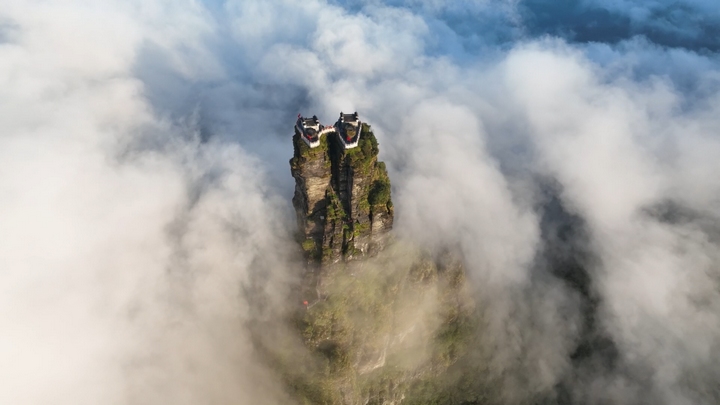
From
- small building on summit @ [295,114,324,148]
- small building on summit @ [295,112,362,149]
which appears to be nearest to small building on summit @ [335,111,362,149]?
small building on summit @ [295,112,362,149]

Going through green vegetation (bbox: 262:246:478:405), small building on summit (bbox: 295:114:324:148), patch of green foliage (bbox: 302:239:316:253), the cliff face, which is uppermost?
small building on summit (bbox: 295:114:324:148)

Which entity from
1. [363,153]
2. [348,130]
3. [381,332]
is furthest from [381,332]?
[348,130]

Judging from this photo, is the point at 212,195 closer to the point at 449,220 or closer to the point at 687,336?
the point at 449,220

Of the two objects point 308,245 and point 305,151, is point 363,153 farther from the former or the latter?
point 308,245

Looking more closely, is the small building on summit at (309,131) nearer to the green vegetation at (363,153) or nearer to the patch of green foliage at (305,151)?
the patch of green foliage at (305,151)

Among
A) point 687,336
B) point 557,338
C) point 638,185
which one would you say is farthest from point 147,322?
point 638,185

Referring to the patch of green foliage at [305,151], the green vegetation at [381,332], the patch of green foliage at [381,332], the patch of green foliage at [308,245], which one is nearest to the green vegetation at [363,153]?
the patch of green foliage at [305,151]

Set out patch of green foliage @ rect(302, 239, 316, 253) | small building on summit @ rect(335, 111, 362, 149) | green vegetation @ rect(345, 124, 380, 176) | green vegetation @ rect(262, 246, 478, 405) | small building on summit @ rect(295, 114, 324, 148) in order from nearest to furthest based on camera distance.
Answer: small building on summit @ rect(295, 114, 324, 148)
small building on summit @ rect(335, 111, 362, 149)
green vegetation @ rect(345, 124, 380, 176)
patch of green foliage @ rect(302, 239, 316, 253)
green vegetation @ rect(262, 246, 478, 405)

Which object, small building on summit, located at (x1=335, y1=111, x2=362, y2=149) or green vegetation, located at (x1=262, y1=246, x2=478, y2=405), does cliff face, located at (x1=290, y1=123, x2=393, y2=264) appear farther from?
green vegetation, located at (x1=262, y1=246, x2=478, y2=405)
